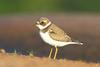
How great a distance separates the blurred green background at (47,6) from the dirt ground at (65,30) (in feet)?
9.98

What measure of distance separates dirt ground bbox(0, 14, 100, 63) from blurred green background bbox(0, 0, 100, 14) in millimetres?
3043

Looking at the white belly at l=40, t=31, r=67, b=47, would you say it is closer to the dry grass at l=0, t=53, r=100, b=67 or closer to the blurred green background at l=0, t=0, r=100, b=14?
the dry grass at l=0, t=53, r=100, b=67

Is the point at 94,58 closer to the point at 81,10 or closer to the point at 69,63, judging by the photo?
the point at 69,63

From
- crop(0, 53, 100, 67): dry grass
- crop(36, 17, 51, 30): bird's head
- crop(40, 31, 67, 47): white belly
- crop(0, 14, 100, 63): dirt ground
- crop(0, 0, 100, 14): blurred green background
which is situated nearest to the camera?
Result: crop(0, 53, 100, 67): dry grass

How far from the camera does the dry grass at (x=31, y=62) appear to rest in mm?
14148

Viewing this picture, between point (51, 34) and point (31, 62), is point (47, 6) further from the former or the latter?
point (31, 62)

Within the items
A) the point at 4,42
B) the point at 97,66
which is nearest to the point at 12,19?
the point at 4,42

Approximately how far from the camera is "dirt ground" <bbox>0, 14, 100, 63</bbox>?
80.1 feet

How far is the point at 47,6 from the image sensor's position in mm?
37781

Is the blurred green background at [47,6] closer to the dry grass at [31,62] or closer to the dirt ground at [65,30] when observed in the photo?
the dirt ground at [65,30]

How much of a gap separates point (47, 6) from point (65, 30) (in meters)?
9.01

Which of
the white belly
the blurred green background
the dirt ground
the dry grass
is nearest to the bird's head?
the white belly

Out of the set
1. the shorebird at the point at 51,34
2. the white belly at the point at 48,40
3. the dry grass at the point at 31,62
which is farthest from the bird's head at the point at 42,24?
the dry grass at the point at 31,62

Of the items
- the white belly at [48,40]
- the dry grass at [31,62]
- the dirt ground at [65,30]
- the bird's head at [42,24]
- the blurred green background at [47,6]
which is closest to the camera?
the dry grass at [31,62]
